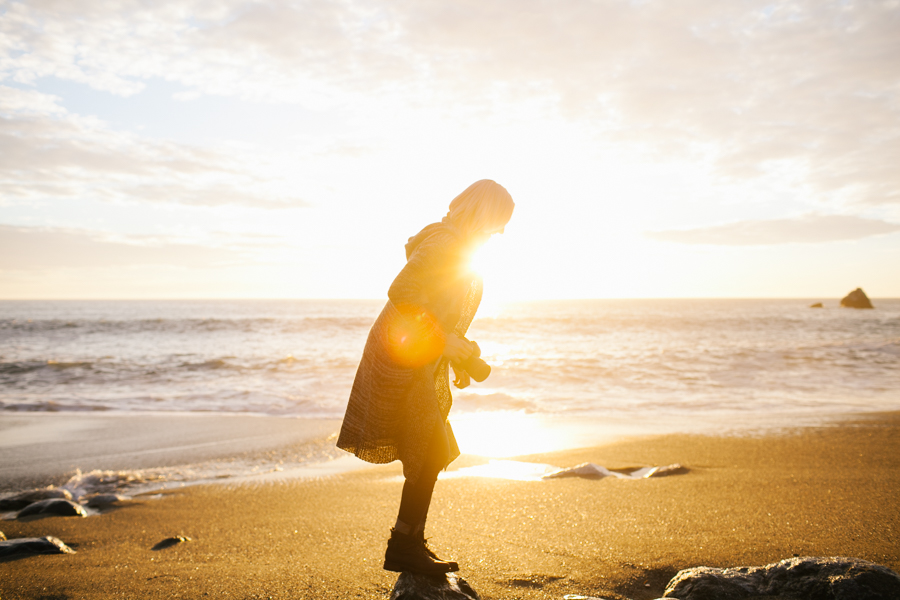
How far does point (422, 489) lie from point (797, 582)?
1.78 metres

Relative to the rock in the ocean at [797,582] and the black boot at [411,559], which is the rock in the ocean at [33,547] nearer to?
the black boot at [411,559]

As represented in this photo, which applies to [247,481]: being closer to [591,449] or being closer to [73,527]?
[73,527]

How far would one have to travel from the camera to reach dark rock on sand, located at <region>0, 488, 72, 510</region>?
15.3 ft

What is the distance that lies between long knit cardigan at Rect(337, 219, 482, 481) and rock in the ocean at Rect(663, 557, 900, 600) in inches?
51.1

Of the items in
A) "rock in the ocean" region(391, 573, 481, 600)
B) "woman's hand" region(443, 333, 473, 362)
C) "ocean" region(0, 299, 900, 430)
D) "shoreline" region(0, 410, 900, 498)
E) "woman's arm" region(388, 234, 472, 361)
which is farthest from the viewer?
"ocean" region(0, 299, 900, 430)

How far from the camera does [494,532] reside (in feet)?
12.0

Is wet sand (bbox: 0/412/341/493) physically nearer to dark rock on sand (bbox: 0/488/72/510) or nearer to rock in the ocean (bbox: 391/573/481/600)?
dark rock on sand (bbox: 0/488/72/510)

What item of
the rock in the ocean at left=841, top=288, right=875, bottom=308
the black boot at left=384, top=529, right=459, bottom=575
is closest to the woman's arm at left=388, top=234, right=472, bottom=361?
the black boot at left=384, top=529, right=459, bottom=575

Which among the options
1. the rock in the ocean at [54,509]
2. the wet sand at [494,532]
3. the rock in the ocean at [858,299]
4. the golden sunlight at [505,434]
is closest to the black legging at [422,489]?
the wet sand at [494,532]

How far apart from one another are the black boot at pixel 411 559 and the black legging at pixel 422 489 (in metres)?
0.06

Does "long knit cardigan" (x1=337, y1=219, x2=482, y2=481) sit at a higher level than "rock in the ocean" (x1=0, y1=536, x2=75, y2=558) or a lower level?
higher

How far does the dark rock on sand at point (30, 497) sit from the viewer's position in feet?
15.3

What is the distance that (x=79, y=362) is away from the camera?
17.0 meters

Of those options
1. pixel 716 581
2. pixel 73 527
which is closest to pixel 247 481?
pixel 73 527
